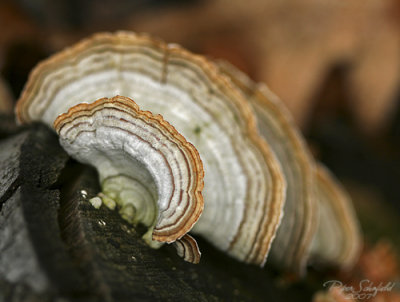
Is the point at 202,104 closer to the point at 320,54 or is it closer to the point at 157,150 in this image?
the point at 157,150

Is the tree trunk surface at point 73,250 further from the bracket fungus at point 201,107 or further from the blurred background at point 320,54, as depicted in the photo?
the blurred background at point 320,54

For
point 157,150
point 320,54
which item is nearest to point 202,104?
point 157,150

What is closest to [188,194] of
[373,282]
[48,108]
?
[48,108]

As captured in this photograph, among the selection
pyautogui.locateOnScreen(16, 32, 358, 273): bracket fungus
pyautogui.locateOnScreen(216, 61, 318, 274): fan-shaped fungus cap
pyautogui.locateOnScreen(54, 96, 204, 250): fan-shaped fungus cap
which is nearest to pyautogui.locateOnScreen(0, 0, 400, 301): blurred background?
pyautogui.locateOnScreen(216, 61, 318, 274): fan-shaped fungus cap

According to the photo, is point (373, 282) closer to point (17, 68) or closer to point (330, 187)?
point (330, 187)

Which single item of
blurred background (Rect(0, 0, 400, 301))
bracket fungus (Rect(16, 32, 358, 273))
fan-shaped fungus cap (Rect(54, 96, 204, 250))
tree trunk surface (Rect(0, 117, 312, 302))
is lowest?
tree trunk surface (Rect(0, 117, 312, 302))

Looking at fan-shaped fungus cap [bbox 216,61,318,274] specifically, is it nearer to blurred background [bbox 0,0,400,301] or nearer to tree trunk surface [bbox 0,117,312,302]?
tree trunk surface [bbox 0,117,312,302]

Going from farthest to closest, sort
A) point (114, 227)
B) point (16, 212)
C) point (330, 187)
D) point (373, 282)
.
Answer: point (373, 282)
point (330, 187)
point (114, 227)
point (16, 212)
